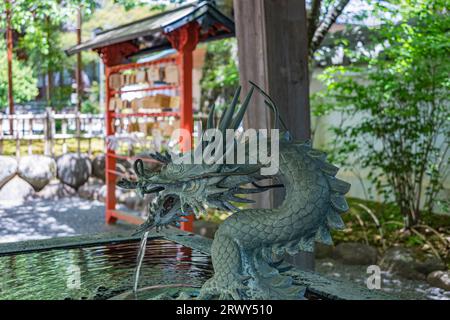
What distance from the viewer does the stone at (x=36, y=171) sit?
981cm

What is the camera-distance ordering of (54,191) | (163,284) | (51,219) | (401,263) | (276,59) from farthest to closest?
(54,191) < (51,219) < (401,263) < (276,59) < (163,284)

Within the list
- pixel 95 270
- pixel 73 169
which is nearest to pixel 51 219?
pixel 73 169

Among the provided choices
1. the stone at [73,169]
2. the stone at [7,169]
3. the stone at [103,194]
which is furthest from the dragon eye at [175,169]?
the stone at [73,169]

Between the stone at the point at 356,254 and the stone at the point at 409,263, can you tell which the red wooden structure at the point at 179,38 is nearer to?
the stone at the point at 356,254

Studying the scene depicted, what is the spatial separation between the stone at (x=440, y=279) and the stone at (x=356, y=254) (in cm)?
72

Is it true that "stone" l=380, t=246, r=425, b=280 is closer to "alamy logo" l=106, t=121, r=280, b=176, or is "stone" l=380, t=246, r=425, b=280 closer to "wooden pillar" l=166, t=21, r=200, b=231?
"wooden pillar" l=166, t=21, r=200, b=231

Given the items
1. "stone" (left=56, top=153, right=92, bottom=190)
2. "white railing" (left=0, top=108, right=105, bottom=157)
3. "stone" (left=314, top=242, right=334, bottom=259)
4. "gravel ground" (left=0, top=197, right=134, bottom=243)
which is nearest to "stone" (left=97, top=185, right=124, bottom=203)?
"gravel ground" (left=0, top=197, right=134, bottom=243)

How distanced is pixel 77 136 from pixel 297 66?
8699mm

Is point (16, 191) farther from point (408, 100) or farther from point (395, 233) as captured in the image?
point (408, 100)

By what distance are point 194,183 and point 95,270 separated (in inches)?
37.3

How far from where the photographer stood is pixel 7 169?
31.6 ft

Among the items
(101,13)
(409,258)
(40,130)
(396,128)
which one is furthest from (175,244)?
(101,13)

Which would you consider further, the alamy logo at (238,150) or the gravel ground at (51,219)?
the gravel ground at (51,219)
